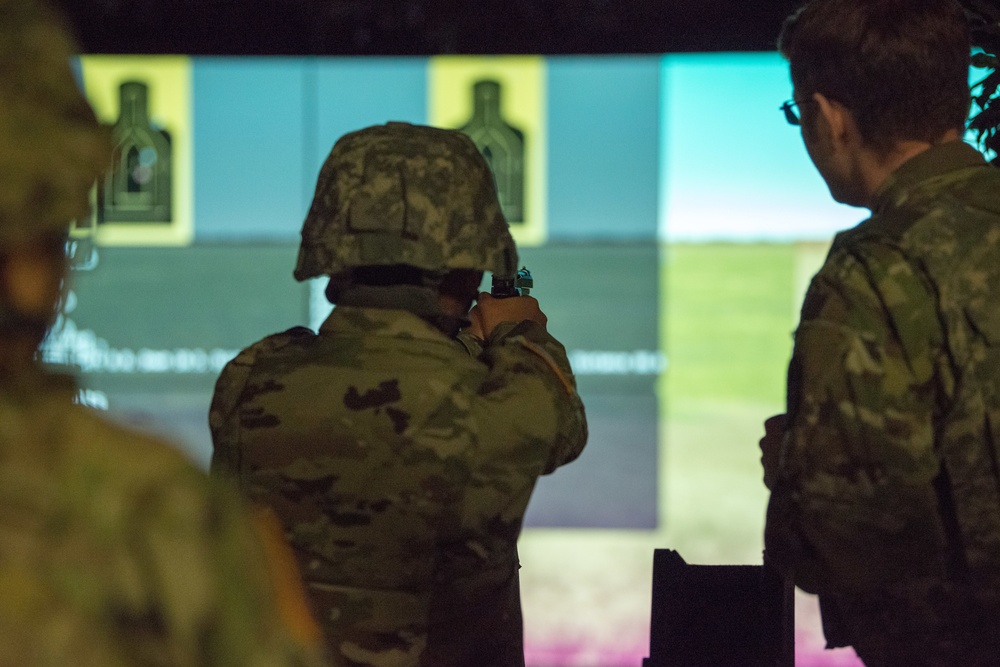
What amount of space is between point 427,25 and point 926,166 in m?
2.05

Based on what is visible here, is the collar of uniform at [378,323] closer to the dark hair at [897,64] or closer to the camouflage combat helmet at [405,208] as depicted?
the camouflage combat helmet at [405,208]

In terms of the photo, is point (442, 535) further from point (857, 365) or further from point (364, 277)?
point (857, 365)

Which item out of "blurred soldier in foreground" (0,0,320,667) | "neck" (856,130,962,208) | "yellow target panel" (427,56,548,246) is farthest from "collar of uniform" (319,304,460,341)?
"yellow target panel" (427,56,548,246)

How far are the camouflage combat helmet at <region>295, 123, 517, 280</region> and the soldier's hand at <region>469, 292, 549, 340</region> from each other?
73 millimetres

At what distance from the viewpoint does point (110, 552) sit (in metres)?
0.38

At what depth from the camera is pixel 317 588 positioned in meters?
1.12

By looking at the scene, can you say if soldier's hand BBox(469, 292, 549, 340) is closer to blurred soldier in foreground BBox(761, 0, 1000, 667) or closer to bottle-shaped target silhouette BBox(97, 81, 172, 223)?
blurred soldier in foreground BBox(761, 0, 1000, 667)

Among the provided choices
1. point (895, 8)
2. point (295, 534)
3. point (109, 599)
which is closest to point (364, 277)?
point (295, 534)

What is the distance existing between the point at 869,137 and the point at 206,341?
2.37 m

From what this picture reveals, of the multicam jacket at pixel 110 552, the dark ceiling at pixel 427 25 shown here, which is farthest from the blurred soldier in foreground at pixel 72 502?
the dark ceiling at pixel 427 25

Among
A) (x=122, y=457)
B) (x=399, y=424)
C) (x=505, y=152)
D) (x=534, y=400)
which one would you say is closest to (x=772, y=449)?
(x=534, y=400)

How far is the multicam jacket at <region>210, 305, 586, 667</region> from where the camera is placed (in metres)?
1.09

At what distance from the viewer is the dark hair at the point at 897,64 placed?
110 centimetres

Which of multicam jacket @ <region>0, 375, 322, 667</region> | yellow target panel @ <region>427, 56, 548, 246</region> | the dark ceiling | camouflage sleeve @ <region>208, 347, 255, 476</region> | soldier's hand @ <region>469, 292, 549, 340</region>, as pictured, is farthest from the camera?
yellow target panel @ <region>427, 56, 548, 246</region>
